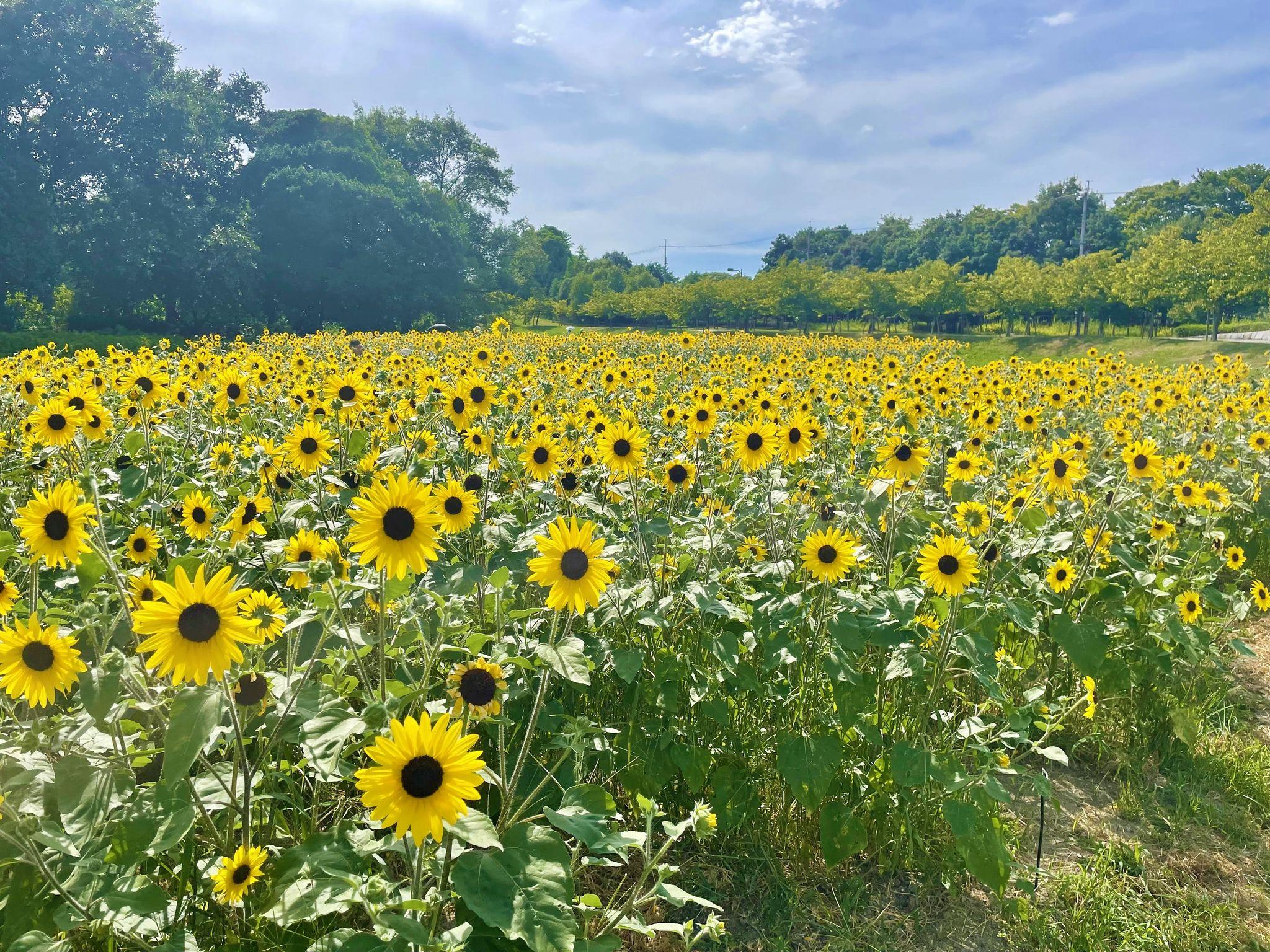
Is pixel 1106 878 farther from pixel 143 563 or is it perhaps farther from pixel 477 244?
pixel 477 244

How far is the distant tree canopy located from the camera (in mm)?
31062

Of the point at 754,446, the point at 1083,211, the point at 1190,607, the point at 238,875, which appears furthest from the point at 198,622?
the point at 1083,211

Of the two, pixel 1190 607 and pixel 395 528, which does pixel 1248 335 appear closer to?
pixel 1190 607

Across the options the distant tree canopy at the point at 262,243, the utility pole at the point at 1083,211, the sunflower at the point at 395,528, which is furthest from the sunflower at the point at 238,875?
the utility pole at the point at 1083,211

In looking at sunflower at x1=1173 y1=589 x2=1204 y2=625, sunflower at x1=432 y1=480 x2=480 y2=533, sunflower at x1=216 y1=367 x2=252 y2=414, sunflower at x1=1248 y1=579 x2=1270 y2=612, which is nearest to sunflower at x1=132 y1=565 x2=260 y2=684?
sunflower at x1=432 y1=480 x2=480 y2=533

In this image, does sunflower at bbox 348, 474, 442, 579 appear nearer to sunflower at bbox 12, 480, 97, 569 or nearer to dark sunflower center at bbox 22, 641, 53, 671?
dark sunflower center at bbox 22, 641, 53, 671

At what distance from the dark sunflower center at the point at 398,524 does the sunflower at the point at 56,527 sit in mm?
902

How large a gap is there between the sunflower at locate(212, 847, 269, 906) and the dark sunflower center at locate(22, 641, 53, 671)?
65 centimetres

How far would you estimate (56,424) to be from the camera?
12.4 feet

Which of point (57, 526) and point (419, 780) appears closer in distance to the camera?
point (419, 780)

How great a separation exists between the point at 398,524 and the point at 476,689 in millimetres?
465

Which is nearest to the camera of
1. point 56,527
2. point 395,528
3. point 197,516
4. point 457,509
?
point 395,528

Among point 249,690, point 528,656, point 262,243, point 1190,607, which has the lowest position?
point 1190,607

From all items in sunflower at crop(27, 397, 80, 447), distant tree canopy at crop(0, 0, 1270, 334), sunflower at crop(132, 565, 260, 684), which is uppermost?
distant tree canopy at crop(0, 0, 1270, 334)
